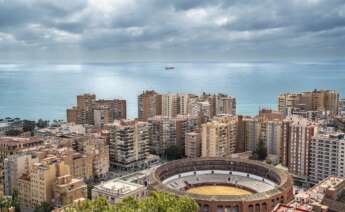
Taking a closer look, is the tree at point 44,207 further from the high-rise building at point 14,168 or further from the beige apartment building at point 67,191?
the high-rise building at point 14,168

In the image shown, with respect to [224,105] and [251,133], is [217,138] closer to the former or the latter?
[251,133]

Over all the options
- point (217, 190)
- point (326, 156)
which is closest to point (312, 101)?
point (326, 156)

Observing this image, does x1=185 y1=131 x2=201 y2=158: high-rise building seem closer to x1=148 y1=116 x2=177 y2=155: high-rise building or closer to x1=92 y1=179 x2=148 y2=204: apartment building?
x1=148 y1=116 x2=177 y2=155: high-rise building

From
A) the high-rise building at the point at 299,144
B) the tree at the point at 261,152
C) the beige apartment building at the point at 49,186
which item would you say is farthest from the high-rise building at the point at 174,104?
the beige apartment building at the point at 49,186

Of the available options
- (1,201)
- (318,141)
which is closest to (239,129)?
(318,141)

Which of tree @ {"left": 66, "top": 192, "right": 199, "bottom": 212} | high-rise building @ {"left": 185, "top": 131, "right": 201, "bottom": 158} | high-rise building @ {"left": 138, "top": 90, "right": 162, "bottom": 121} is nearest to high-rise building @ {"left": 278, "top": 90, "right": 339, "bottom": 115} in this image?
high-rise building @ {"left": 138, "top": 90, "right": 162, "bottom": 121}

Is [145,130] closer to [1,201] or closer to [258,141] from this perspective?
[258,141]

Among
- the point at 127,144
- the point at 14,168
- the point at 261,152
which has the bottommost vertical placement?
the point at 261,152
